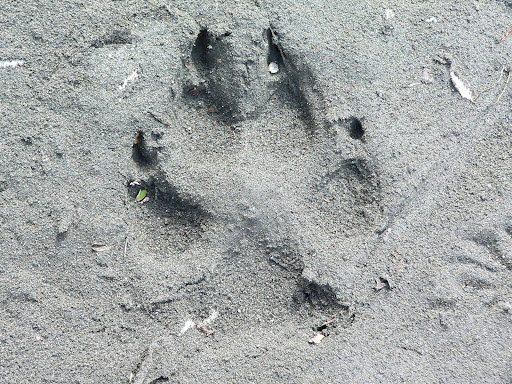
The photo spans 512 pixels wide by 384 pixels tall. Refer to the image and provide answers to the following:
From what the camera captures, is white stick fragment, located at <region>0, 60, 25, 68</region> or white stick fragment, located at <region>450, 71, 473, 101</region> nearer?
white stick fragment, located at <region>0, 60, 25, 68</region>

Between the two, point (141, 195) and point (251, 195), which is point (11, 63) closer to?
point (141, 195)

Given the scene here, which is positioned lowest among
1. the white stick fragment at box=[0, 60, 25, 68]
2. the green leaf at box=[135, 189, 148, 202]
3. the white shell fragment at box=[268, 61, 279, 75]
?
the green leaf at box=[135, 189, 148, 202]

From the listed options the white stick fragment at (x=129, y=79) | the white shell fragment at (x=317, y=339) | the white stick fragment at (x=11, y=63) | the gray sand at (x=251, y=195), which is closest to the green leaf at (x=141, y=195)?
the gray sand at (x=251, y=195)

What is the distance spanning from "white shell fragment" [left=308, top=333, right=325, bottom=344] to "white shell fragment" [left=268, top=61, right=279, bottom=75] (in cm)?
83

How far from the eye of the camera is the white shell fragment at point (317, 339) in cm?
149

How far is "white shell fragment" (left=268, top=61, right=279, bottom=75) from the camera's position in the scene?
1612 mm

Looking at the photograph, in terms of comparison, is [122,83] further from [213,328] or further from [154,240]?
[213,328]

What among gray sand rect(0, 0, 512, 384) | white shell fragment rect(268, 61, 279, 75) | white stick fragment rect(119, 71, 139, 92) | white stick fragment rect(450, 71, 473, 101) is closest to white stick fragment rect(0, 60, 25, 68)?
gray sand rect(0, 0, 512, 384)

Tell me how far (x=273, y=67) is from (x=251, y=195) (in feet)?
1.40

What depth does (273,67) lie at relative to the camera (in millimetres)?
1615

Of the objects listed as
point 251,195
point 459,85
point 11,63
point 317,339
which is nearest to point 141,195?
point 251,195

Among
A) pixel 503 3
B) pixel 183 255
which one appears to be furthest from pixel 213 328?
pixel 503 3

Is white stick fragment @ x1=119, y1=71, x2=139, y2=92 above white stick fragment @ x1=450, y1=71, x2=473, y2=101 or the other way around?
the other way around

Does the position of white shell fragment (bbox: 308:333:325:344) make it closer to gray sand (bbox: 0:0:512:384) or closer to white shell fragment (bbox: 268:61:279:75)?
gray sand (bbox: 0:0:512:384)
